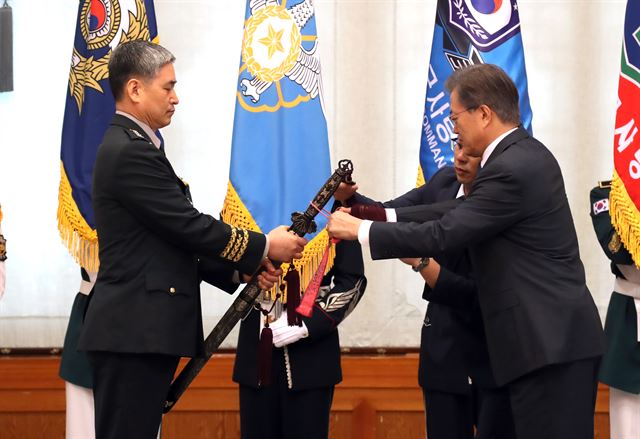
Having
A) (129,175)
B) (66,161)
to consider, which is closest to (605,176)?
(66,161)

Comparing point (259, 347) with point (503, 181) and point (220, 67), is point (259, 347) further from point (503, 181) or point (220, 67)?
point (220, 67)

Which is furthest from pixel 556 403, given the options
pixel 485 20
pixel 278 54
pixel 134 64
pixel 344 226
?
pixel 485 20

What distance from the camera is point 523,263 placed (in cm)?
258

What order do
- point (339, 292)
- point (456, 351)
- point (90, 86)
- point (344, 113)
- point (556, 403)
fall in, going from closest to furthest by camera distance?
1. point (556, 403)
2. point (456, 351)
3. point (339, 292)
4. point (90, 86)
5. point (344, 113)

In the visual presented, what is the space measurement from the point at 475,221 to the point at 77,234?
1.68 metres

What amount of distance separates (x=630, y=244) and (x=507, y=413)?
913 mm

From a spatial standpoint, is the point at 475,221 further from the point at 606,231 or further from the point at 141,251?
the point at 606,231

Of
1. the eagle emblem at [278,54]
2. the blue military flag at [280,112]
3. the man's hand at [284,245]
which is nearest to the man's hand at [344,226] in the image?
the man's hand at [284,245]

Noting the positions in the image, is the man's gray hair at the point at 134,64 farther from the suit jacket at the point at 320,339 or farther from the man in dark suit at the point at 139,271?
the suit jacket at the point at 320,339

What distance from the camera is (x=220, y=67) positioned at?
4.77m

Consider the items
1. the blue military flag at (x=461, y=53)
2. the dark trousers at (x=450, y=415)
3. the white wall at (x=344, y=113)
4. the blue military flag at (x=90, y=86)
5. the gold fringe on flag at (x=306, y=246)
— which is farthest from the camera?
the white wall at (x=344, y=113)

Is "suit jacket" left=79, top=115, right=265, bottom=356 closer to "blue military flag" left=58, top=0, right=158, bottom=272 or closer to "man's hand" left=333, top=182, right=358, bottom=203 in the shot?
"man's hand" left=333, top=182, right=358, bottom=203

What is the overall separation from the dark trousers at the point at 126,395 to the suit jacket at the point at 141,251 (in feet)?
0.19

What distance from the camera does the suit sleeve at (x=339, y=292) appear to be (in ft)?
10.3
